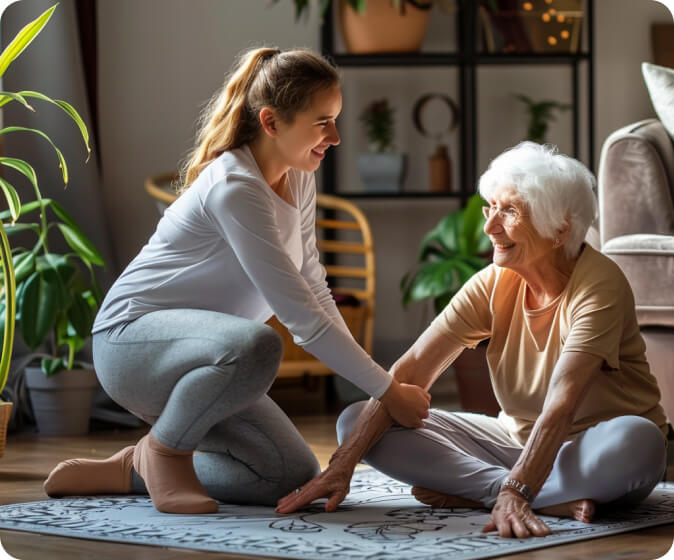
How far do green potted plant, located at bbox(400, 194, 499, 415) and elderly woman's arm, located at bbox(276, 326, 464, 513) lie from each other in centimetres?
135

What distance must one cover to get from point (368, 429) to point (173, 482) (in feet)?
1.19

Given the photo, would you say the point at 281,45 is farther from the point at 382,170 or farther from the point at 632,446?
the point at 632,446

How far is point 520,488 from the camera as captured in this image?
1.74m

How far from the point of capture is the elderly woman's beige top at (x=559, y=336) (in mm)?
1838

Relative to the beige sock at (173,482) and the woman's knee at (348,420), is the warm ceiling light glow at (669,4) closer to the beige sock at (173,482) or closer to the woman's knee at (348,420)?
the woman's knee at (348,420)

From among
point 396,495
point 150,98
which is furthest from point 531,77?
point 396,495

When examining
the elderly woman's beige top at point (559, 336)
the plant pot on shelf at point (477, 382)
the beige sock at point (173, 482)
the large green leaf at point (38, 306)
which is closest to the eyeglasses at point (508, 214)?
the elderly woman's beige top at point (559, 336)

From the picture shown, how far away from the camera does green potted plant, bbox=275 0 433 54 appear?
14.2ft

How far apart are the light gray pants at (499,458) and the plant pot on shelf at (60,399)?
4.98 ft

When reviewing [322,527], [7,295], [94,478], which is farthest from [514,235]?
[7,295]

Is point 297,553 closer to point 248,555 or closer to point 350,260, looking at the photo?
point 248,555

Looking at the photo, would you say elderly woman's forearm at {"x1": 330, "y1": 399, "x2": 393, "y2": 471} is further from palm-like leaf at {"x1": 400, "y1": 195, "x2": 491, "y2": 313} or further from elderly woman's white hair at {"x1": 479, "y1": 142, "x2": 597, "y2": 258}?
palm-like leaf at {"x1": 400, "y1": 195, "x2": 491, "y2": 313}

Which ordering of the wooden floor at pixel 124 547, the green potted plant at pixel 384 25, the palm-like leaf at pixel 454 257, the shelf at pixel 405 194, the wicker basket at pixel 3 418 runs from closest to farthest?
1. the wooden floor at pixel 124 547
2. the wicker basket at pixel 3 418
3. the palm-like leaf at pixel 454 257
4. the green potted plant at pixel 384 25
5. the shelf at pixel 405 194

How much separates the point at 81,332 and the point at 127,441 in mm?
365
